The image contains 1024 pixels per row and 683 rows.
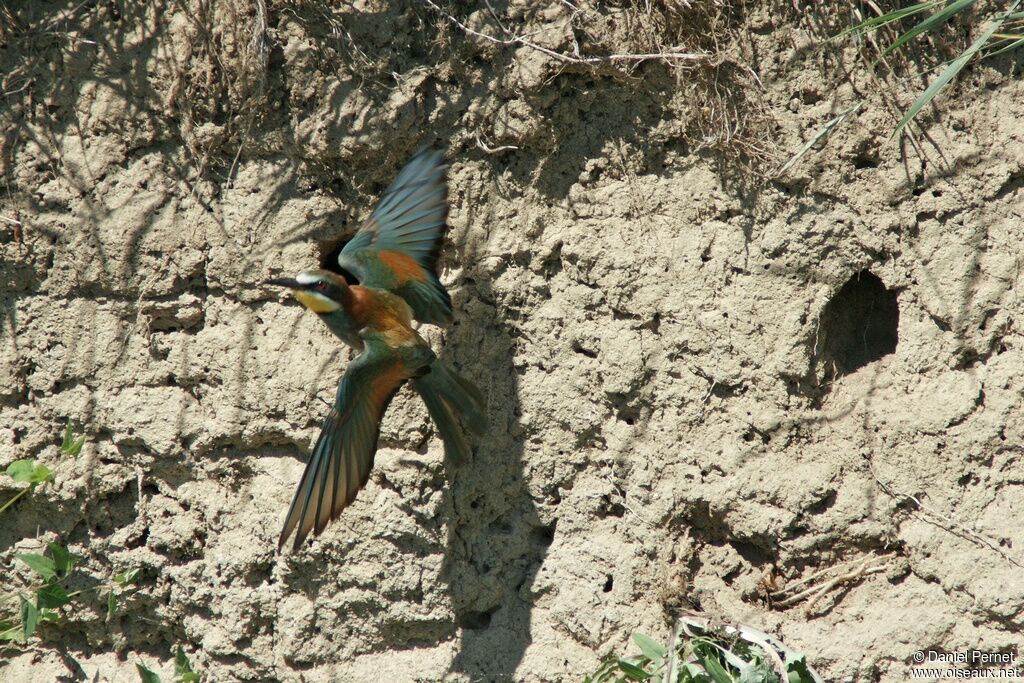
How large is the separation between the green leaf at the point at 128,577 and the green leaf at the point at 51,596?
0.44 ft

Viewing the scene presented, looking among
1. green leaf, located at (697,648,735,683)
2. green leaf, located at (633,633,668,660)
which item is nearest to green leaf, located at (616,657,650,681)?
green leaf, located at (633,633,668,660)

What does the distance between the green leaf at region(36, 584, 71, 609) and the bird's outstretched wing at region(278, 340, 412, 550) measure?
26.5 inches

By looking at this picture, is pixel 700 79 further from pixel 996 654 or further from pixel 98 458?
pixel 98 458

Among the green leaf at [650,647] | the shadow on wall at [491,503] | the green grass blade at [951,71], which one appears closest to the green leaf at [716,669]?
the green leaf at [650,647]

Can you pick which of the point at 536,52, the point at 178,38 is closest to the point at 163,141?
the point at 178,38

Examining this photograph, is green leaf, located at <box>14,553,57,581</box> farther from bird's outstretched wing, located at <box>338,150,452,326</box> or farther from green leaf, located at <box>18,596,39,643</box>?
bird's outstretched wing, located at <box>338,150,452,326</box>

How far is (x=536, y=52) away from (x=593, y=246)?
0.52 metres

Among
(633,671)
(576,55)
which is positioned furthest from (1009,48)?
(633,671)

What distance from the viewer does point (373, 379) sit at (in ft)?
7.42

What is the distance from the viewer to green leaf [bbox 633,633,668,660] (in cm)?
218

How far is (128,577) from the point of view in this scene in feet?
7.83

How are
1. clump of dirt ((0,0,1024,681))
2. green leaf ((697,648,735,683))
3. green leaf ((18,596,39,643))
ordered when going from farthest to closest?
green leaf ((18,596,39,643))
clump of dirt ((0,0,1024,681))
green leaf ((697,648,735,683))

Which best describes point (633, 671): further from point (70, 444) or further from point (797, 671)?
point (70, 444)

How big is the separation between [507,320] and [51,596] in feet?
4.60
